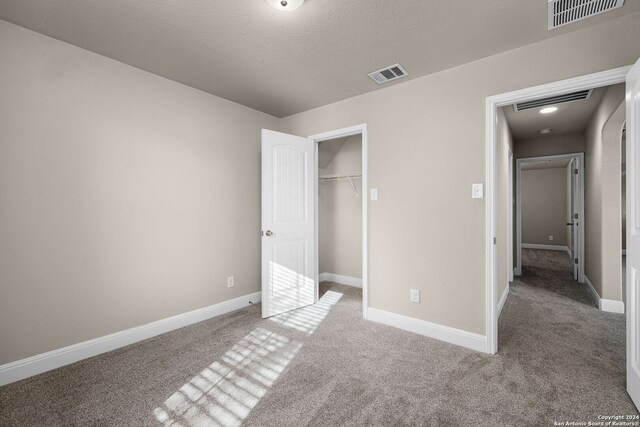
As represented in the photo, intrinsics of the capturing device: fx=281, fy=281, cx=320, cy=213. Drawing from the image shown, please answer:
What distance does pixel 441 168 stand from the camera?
8.43 ft

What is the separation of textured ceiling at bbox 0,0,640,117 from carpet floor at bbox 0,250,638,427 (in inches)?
95.7

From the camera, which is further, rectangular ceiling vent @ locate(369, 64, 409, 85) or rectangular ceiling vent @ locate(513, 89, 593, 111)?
rectangular ceiling vent @ locate(513, 89, 593, 111)

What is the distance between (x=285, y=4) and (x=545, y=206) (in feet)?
30.8

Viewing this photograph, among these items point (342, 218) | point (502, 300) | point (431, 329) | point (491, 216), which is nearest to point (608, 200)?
point (502, 300)

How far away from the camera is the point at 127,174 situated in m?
2.47

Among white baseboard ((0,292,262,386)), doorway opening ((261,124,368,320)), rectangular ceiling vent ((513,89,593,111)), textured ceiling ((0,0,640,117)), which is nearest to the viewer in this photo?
textured ceiling ((0,0,640,117))

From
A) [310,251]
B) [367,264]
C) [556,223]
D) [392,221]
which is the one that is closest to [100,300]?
[310,251]

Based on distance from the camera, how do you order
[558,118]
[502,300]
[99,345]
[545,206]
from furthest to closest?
[545,206] < [558,118] < [502,300] < [99,345]

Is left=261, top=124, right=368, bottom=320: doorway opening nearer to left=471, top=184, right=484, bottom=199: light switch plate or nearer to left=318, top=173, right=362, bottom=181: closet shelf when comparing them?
left=318, top=173, right=362, bottom=181: closet shelf

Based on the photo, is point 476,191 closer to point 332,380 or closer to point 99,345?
point 332,380

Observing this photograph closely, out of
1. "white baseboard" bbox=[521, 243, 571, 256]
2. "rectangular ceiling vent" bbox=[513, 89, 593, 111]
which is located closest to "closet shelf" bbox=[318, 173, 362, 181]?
"rectangular ceiling vent" bbox=[513, 89, 593, 111]

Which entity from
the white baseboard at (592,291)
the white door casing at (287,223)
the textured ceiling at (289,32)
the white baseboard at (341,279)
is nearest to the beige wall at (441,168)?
the textured ceiling at (289,32)

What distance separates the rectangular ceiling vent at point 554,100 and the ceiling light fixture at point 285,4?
8.15 feet

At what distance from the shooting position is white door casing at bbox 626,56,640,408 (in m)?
1.61
